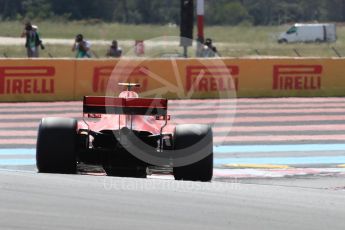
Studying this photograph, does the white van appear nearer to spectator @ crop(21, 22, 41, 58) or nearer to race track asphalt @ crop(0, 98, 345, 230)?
spectator @ crop(21, 22, 41, 58)

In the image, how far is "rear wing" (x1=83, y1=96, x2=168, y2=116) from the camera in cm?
977

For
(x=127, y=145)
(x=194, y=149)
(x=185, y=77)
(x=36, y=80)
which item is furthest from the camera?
(x=185, y=77)

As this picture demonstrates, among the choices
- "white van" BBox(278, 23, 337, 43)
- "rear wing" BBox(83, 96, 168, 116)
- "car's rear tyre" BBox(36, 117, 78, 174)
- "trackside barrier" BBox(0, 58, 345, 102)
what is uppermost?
"rear wing" BBox(83, 96, 168, 116)

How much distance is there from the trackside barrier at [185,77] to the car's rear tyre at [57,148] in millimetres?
11109

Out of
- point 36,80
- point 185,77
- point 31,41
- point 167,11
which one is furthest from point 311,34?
point 36,80

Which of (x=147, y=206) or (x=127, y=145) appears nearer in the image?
(x=147, y=206)


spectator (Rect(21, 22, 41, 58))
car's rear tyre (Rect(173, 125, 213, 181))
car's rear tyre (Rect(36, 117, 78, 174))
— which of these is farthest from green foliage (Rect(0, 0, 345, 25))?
car's rear tyre (Rect(173, 125, 213, 181))

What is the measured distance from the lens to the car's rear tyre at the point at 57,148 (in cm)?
977

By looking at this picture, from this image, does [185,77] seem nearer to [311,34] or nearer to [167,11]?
[311,34]

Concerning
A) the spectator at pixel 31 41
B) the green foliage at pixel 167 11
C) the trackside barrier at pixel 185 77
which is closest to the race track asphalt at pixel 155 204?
the trackside barrier at pixel 185 77

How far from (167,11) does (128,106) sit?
94.1 meters

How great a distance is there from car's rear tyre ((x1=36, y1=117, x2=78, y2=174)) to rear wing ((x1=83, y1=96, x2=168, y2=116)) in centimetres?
35

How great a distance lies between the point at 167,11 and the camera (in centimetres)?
10319

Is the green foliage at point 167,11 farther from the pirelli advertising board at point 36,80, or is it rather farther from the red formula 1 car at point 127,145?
the red formula 1 car at point 127,145
